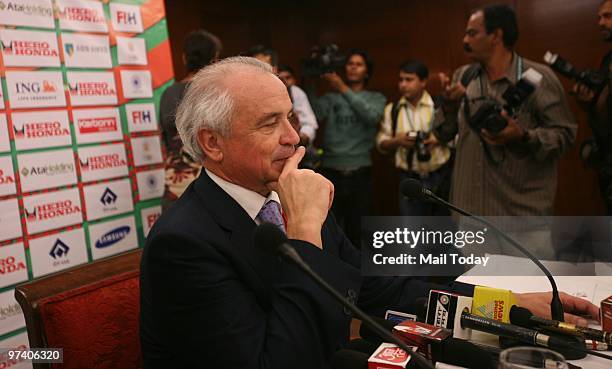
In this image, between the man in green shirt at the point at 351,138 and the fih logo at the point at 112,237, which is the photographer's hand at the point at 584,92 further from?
the fih logo at the point at 112,237

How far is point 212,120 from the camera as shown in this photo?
3.69 feet

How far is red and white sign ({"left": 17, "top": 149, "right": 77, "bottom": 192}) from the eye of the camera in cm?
245

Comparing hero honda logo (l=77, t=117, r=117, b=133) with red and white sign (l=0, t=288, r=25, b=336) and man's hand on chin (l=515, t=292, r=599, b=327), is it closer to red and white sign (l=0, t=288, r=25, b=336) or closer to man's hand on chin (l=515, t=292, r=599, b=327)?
red and white sign (l=0, t=288, r=25, b=336)

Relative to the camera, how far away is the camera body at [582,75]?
8.04ft

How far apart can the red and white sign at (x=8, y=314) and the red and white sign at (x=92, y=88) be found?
1.00 m

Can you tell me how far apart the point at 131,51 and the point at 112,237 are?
1.06 meters

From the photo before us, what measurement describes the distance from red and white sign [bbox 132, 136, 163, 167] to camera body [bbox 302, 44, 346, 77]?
4.04ft

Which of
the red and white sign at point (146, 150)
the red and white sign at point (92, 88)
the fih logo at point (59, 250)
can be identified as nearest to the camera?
the fih logo at point (59, 250)

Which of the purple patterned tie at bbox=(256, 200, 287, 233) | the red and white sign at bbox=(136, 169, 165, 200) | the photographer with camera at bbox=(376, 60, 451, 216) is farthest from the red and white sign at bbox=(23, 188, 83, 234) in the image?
the photographer with camera at bbox=(376, 60, 451, 216)

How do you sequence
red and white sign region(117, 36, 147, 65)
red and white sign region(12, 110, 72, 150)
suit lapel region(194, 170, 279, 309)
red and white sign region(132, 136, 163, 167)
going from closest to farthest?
1. suit lapel region(194, 170, 279, 309)
2. red and white sign region(12, 110, 72, 150)
3. red and white sign region(117, 36, 147, 65)
4. red and white sign region(132, 136, 163, 167)

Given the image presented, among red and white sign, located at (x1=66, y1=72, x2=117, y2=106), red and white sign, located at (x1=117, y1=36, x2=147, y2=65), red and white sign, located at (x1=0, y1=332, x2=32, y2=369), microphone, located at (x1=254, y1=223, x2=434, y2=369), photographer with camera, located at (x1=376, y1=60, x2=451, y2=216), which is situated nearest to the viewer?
microphone, located at (x1=254, y1=223, x2=434, y2=369)

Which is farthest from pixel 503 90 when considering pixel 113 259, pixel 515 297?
pixel 113 259

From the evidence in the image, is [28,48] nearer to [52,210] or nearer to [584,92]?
[52,210]

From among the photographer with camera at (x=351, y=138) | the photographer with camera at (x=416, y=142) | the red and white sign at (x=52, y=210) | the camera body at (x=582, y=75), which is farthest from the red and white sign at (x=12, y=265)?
the camera body at (x=582, y=75)
